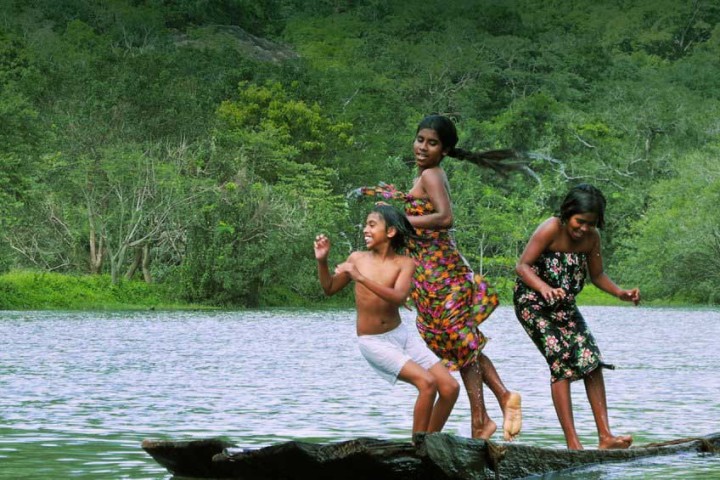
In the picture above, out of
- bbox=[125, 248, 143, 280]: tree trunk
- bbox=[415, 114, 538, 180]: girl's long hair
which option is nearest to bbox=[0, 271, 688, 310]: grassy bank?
bbox=[125, 248, 143, 280]: tree trunk

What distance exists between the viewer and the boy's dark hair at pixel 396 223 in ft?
27.9


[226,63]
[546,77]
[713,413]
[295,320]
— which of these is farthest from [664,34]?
[713,413]

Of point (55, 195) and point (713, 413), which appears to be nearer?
point (713, 413)

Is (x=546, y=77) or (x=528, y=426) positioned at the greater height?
(x=546, y=77)

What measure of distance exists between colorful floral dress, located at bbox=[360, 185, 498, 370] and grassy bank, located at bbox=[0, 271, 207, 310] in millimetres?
38150

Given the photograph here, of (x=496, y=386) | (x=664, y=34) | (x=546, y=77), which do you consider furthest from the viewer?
(x=664, y=34)

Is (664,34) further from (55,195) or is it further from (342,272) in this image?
(342,272)

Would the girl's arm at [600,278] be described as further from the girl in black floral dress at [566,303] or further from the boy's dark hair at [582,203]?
the boy's dark hair at [582,203]

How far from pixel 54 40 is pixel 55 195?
33993 millimetres

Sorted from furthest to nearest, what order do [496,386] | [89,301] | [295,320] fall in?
[89,301], [295,320], [496,386]

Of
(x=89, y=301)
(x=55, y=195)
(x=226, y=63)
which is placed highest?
(x=226, y=63)

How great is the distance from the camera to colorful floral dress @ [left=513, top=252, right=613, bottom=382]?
923 centimetres

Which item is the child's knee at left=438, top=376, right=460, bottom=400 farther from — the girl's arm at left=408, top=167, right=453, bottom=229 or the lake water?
the girl's arm at left=408, top=167, right=453, bottom=229

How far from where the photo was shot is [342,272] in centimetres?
833
